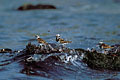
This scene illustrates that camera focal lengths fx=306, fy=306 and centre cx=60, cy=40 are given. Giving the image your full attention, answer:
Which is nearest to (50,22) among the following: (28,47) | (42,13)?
(42,13)

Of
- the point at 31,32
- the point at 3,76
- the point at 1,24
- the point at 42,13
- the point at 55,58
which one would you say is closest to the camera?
the point at 3,76

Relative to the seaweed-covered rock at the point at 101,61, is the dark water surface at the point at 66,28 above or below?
above

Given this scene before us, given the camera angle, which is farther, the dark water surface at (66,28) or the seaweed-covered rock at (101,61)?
the seaweed-covered rock at (101,61)

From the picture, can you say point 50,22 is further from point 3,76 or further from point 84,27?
point 3,76

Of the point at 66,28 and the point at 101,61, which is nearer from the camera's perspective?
the point at 101,61

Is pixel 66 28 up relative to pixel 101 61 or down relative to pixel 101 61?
up
